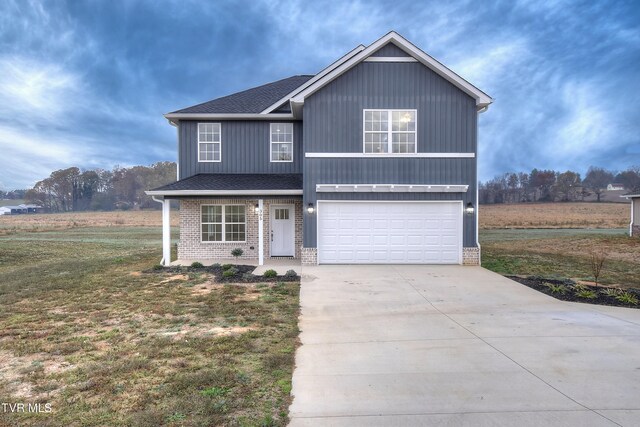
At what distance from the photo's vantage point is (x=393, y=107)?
12883mm

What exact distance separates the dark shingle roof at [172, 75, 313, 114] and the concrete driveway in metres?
9.80

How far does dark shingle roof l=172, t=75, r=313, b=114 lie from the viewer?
14.8 meters

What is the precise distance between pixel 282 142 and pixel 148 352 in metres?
11.2

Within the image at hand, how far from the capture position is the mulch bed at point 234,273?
1049 cm

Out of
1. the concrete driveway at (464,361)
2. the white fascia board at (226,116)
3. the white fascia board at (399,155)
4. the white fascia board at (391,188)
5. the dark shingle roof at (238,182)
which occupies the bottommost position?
the concrete driveway at (464,361)

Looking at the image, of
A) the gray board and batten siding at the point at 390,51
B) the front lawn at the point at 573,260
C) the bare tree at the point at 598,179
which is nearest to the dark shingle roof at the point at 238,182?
the gray board and batten siding at the point at 390,51

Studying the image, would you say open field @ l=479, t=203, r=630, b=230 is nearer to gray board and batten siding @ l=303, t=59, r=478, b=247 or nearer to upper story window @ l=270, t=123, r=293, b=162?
gray board and batten siding @ l=303, t=59, r=478, b=247

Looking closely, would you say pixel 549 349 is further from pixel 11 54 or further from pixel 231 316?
pixel 11 54

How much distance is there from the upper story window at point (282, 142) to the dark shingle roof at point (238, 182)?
796 mm

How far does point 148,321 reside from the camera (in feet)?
21.7

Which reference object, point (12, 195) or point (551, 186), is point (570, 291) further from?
point (12, 195)

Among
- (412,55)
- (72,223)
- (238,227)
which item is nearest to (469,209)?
(412,55)

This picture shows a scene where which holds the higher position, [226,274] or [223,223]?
[223,223]

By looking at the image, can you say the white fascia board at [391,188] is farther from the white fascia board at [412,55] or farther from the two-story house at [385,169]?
the white fascia board at [412,55]
